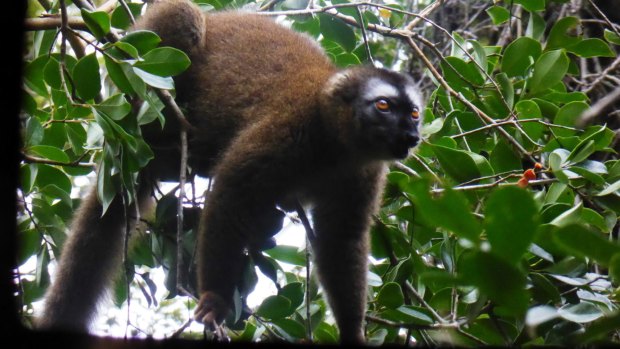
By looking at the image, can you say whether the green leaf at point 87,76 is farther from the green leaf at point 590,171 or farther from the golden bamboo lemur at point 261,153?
the green leaf at point 590,171

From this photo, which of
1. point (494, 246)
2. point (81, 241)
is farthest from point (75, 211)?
point (494, 246)

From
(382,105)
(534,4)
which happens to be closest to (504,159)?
(382,105)

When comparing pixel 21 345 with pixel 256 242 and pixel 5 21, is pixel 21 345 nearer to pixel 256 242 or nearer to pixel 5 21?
pixel 5 21

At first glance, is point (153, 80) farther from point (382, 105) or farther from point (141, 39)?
point (382, 105)

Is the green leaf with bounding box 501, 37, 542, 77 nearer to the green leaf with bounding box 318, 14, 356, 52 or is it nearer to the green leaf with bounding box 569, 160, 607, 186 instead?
the green leaf with bounding box 569, 160, 607, 186

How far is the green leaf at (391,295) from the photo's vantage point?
368 cm

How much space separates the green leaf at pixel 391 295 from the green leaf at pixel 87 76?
1.87 metres

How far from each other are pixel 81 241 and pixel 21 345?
3558 mm

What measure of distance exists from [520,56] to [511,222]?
3.47 meters

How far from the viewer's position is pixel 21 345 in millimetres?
1390

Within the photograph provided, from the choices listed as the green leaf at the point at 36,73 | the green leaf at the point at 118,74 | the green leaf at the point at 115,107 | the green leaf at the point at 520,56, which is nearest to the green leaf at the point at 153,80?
the green leaf at the point at 118,74

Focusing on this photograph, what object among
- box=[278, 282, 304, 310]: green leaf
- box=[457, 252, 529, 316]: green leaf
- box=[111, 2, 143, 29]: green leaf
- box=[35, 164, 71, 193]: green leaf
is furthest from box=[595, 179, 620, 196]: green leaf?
box=[35, 164, 71, 193]: green leaf

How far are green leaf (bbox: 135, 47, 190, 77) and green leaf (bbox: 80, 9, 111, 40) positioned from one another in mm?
246

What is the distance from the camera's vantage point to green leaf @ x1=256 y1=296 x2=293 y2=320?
4.01 metres
